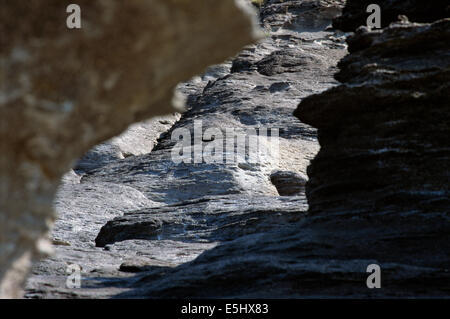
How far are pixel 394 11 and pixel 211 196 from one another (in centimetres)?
523

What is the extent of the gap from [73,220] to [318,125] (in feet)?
21.8

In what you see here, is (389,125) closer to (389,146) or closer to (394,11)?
(389,146)

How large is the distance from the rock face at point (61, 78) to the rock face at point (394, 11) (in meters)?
7.58

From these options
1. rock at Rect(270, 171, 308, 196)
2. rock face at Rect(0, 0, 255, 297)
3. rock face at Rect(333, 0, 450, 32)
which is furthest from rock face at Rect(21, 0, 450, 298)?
rock at Rect(270, 171, 308, 196)

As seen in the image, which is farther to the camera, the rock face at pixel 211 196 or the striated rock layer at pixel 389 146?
the striated rock layer at pixel 389 146

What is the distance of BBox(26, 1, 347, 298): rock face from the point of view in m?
7.27

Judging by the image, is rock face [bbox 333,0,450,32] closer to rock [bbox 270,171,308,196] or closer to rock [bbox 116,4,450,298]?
rock [bbox 116,4,450,298]

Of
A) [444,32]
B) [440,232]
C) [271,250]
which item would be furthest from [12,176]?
[444,32]

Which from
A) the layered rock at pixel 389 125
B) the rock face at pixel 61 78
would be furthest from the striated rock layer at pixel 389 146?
the rock face at pixel 61 78

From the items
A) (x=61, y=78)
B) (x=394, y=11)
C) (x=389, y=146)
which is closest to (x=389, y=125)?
(x=389, y=146)

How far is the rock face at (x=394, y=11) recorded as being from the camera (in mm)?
10266

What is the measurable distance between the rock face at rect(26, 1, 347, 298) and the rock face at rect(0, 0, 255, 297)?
3469mm

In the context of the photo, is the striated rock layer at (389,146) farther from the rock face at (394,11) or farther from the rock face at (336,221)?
the rock face at (394,11)

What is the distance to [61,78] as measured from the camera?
10.2 feet
